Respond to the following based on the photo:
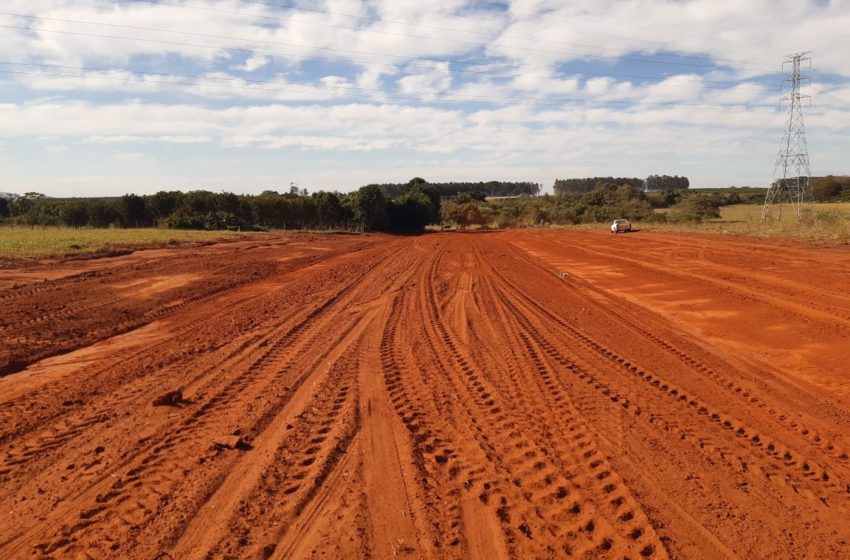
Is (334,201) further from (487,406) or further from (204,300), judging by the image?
(487,406)

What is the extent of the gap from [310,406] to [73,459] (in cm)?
234

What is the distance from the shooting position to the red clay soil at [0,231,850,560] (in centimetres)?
405

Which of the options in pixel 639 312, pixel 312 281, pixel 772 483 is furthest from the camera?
pixel 312 281

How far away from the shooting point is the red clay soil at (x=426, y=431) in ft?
13.3

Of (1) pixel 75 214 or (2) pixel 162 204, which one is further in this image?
(2) pixel 162 204

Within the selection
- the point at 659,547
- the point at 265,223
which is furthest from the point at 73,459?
the point at 265,223

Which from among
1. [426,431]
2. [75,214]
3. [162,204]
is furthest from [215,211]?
[426,431]

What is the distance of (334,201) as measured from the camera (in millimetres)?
63000

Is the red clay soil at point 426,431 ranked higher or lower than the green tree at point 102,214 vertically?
lower

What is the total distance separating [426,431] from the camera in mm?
5848

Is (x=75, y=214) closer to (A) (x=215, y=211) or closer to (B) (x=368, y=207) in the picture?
(A) (x=215, y=211)

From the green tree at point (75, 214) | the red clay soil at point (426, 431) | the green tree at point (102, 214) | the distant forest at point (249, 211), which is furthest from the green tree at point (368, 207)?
the red clay soil at point (426, 431)

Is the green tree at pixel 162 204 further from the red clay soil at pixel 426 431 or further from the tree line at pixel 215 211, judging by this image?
the red clay soil at pixel 426 431

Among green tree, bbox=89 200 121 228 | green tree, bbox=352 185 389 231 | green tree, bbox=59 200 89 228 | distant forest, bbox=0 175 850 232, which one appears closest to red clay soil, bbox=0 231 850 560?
distant forest, bbox=0 175 850 232
